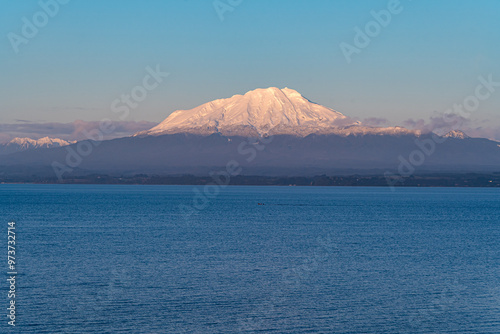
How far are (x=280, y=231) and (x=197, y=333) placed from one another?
49.4 metres

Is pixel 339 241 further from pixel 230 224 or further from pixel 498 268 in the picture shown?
pixel 230 224

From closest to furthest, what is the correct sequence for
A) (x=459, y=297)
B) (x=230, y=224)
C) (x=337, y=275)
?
(x=459, y=297) → (x=337, y=275) → (x=230, y=224)

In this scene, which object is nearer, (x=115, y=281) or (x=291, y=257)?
(x=115, y=281)

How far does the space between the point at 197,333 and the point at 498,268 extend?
2973cm

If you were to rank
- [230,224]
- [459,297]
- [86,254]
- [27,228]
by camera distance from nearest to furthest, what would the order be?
[459,297], [86,254], [27,228], [230,224]

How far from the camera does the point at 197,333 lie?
92.3 feet

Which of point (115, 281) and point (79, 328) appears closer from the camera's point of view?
point (79, 328)

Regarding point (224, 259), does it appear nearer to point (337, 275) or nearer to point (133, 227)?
point (337, 275)

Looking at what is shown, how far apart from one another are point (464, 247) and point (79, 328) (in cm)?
4585

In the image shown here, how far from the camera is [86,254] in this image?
5116 cm

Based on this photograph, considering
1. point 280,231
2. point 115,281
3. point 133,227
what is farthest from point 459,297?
point 133,227

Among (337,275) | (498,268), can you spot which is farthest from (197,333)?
(498,268)

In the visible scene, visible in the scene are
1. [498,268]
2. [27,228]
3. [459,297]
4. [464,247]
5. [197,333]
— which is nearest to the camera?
[197,333]

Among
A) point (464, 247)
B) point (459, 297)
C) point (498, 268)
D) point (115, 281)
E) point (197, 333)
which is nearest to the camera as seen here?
point (197, 333)
